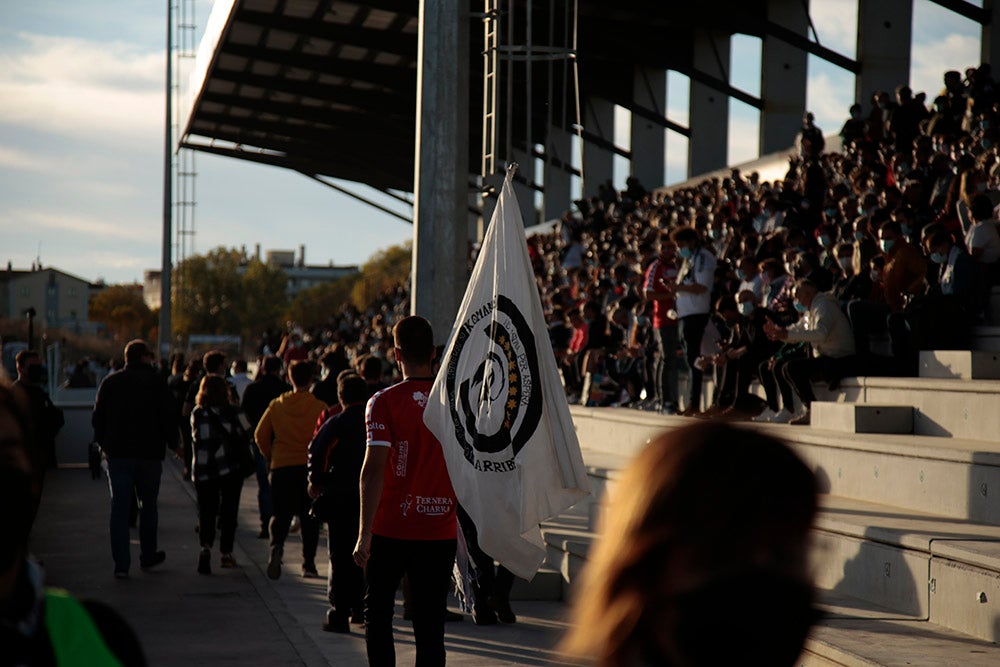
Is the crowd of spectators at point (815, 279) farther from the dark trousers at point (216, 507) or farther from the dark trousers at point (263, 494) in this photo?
the dark trousers at point (216, 507)

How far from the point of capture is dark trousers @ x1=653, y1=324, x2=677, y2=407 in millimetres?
13367

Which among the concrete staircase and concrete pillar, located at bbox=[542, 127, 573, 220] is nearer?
the concrete staircase

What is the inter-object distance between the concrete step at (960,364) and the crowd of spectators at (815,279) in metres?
0.24

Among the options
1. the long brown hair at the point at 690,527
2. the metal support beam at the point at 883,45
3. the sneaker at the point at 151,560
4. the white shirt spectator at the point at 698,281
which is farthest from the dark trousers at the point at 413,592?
the metal support beam at the point at 883,45

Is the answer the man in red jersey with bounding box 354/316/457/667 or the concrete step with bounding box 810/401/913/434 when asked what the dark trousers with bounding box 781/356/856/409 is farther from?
the man in red jersey with bounding box 354/316/457/667

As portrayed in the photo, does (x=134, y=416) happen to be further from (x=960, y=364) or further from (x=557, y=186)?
(x=557, y=186)

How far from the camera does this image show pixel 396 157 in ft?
165

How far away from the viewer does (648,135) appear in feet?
125

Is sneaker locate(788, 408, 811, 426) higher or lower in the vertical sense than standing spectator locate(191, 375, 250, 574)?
higher

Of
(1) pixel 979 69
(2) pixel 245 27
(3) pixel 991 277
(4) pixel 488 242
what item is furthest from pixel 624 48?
(4) pixel 488 242

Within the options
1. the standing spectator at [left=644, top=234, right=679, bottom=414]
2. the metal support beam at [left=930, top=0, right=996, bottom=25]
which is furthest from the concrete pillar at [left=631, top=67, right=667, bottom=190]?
the standing spectator at [left=644, top=234, right=679, bottom=414]

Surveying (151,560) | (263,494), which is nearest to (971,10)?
(263,494)

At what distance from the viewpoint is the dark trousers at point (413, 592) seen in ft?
19.1

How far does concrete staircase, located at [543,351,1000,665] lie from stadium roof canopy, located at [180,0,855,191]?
16.5m
